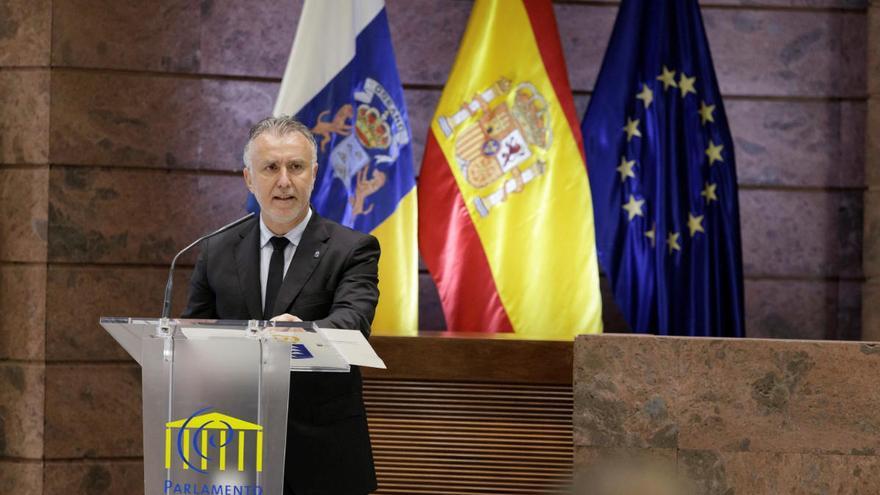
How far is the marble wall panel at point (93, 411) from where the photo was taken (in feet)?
16.8

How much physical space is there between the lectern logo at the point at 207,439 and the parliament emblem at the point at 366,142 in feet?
8.45

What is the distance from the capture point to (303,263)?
9.04ft

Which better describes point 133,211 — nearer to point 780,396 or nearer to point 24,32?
point 24,32

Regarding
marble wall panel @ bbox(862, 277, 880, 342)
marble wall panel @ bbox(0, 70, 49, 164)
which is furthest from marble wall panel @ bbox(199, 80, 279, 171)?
marble wall panel @ bbox(862, 277, 880, 342)

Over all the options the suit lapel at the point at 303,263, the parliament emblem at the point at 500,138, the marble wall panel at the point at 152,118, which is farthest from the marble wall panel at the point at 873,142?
the suit lapel at the point at 303,263

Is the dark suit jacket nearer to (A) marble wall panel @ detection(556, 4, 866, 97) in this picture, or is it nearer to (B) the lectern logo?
(B) the lectern logo

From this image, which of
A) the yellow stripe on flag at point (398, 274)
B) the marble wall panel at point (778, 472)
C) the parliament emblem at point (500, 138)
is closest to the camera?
the marble wall panel at point (778, 472)

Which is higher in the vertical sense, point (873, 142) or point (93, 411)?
point (873, 142)

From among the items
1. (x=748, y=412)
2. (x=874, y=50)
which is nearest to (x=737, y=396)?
(x=748, y=412)

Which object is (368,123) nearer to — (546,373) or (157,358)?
(546,373)

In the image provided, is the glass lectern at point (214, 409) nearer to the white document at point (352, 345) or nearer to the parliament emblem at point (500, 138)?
the white document at point (352, 345)

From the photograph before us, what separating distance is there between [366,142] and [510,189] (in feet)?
2.15

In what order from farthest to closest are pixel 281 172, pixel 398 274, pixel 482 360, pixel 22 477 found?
pixel 22 477 < pixel 398 274 < pixel 482 360 < pixel 281 172

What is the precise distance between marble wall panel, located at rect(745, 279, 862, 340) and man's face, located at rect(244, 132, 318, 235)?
10.9 feet
